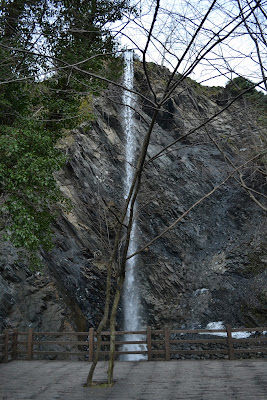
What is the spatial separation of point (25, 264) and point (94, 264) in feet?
13.8

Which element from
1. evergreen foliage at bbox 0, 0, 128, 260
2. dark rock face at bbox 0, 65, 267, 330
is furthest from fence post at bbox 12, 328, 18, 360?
evergreen foliage at bbox 0, 0, 128, 260

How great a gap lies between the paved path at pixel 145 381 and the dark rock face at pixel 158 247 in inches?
180

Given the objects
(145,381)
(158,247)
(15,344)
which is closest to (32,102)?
(15,344)

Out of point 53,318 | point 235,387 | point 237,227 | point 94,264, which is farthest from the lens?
point 237,227

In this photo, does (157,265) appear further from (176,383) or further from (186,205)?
(176,383)

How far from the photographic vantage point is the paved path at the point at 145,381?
6.77 metres

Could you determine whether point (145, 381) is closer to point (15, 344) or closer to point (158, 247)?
point (15, 344)

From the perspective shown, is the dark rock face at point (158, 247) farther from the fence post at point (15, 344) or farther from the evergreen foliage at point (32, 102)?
the evergreen foliage at point (32, 102)

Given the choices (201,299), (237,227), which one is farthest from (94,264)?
Result: (237,227)

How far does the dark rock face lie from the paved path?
15.0ft

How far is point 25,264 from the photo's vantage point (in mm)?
15352

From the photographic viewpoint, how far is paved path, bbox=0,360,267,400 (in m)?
6.77

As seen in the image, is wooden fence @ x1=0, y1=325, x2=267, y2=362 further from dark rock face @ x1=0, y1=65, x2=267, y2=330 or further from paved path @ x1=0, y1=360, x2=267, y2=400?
dark rock face @ x1=0, y1=65, x2=267, y2=330

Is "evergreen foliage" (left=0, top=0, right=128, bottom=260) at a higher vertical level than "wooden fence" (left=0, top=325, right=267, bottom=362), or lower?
higher
